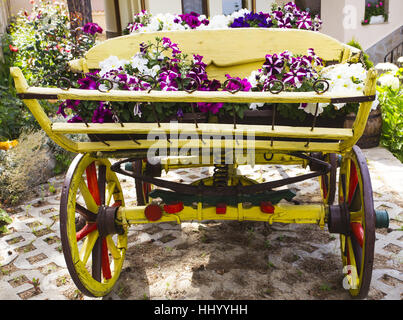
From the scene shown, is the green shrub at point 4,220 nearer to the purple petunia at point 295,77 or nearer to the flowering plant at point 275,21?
the flowering plant at point 275,21

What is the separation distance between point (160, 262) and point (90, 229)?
0.62 m

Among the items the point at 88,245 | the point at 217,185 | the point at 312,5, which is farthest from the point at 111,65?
the point at 312,5

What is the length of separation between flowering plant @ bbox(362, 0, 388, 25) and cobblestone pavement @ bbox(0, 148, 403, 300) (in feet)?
26.3

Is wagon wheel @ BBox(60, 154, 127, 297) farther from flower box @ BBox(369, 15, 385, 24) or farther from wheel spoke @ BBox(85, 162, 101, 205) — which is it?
flower box @ BBox(369, 15, 385, 24)

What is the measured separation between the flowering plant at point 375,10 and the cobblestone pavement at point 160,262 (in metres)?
8.01

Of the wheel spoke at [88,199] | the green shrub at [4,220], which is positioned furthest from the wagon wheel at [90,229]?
the green shrub at [4,220]

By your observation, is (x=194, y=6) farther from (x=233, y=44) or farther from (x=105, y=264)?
(x=105, y=264)

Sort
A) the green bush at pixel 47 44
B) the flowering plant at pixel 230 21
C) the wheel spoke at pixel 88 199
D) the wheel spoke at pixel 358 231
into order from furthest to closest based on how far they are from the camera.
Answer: the green bush at pixel 47 44
the flowering plant at pixel 230 21
the wheel spoke at pixel 88 199
the wheel spoke at pixel 358 231

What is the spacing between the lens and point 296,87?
1960 millimetres

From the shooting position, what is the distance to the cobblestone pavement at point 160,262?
2504 millimetres

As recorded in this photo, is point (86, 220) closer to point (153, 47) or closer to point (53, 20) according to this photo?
point (153, 47)

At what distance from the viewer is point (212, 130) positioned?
71.8 inches

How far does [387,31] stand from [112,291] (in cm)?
1115

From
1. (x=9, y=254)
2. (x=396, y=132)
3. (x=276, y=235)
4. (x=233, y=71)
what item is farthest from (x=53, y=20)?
(x=396, y=132)
